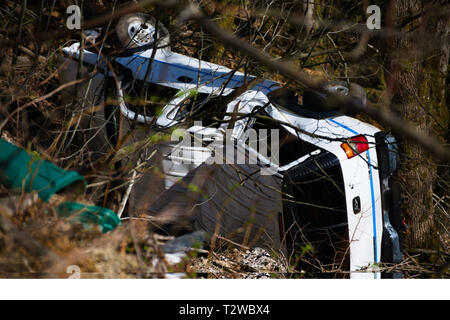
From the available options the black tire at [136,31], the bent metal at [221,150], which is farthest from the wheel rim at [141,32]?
the bent metal at [221,150]

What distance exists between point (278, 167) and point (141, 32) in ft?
6.57

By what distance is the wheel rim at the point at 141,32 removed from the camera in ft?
16.3

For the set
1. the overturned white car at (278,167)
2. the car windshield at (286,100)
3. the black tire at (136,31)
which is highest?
the black tire at (136,31)

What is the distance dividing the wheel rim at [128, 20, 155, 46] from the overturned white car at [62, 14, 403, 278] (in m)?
0.01

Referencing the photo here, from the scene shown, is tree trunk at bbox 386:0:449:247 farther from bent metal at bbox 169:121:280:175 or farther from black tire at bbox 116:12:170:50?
black tire at bbox 116:12:170:50

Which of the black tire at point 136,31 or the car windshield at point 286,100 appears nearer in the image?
the black tire at point 136,31

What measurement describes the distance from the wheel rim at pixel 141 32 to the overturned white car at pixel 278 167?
0.05 feet

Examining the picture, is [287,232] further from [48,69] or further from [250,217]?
[48,69]

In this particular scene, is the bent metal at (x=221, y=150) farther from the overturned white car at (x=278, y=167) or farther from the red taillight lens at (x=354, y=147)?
the red taillight lens at (x=354, y=147)

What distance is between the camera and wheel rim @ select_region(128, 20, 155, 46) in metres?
4.97

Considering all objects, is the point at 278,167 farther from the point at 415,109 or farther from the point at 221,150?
the point at 415,109

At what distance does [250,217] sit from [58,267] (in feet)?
9.67

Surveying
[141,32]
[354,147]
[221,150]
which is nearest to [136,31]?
[141,32]

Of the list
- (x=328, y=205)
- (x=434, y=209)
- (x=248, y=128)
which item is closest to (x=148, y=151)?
(x=248, y=128)
